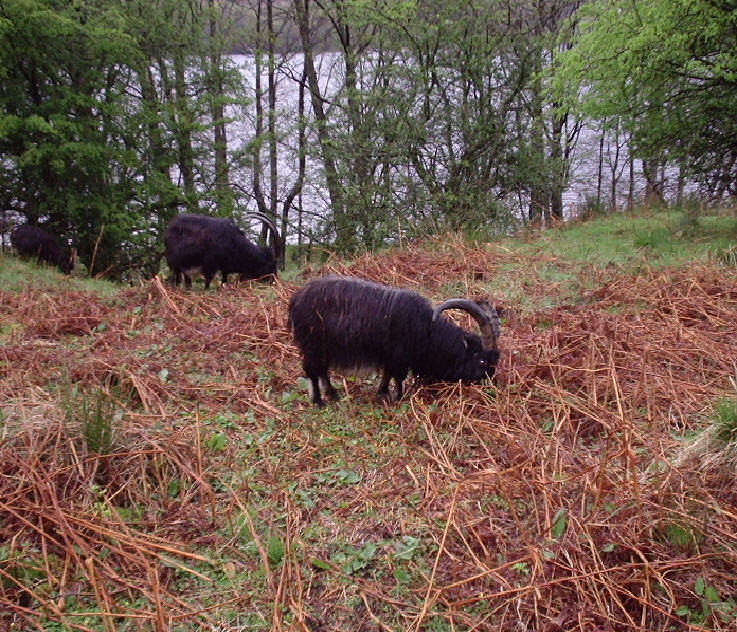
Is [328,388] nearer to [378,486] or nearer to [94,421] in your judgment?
[378,486]

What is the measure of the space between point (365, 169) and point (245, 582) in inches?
558

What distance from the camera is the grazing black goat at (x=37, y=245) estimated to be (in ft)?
40.3

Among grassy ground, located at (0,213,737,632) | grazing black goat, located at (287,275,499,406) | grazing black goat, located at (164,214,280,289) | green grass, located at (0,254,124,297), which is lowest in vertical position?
grassy ground, located at (0,213,737,632)

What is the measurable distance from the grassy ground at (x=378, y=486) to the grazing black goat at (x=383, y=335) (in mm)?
254

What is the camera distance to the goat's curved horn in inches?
176

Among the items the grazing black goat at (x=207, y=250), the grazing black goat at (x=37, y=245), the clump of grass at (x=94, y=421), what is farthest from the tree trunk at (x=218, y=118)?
the clump of grass at (x=94, y=421)

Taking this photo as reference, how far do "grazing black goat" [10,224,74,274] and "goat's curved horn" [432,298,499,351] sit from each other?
11.2 meters

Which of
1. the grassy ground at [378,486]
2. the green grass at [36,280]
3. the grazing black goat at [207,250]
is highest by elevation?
the grazing black goat at [207,250]

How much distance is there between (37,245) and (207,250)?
19.1ft

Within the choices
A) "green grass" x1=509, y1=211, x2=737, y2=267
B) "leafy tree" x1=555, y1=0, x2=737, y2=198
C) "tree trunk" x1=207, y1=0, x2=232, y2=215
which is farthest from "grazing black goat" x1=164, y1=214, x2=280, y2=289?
"tree trunk" x1=207, y1=0, x2=232, y2=215

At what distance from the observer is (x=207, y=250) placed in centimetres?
933

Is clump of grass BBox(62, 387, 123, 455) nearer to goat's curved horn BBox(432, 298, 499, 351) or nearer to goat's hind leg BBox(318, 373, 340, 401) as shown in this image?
goat's hind leg BBox(318, 373, 340, 401)

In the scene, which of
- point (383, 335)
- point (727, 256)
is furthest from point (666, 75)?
point (383, 335)

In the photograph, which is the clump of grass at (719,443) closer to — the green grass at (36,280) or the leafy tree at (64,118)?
the green grass at (36,280)
